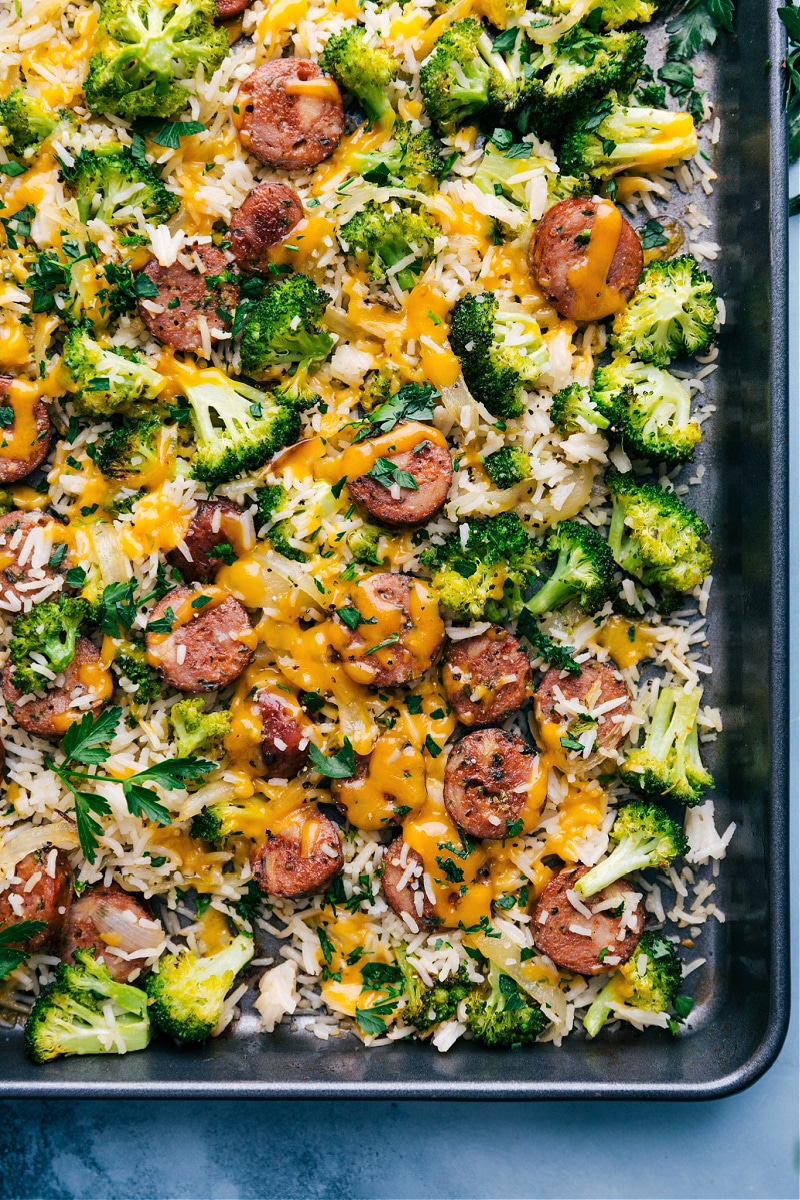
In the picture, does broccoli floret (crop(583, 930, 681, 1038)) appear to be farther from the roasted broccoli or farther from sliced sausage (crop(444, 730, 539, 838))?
the roasted broccoli

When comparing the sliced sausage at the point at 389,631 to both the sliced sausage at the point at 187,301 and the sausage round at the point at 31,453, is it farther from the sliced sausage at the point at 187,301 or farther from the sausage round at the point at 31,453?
the sausage round at the point at 31,453

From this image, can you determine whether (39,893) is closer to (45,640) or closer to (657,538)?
(45,640)

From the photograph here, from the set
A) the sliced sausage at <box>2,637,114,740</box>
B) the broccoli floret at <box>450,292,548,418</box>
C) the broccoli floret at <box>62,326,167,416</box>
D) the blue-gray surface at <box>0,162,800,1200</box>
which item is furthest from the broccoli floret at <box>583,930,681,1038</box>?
the broccoli floret at <box>62,326,167,416</box>

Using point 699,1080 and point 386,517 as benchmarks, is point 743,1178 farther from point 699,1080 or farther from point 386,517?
point 386,517

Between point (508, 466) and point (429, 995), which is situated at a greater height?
point (508, 466)

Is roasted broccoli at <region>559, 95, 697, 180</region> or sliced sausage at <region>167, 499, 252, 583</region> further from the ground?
roasted broccoli at <region>559, 95, 697, 180</region>

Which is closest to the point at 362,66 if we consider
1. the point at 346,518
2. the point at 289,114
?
the point at 289,114
